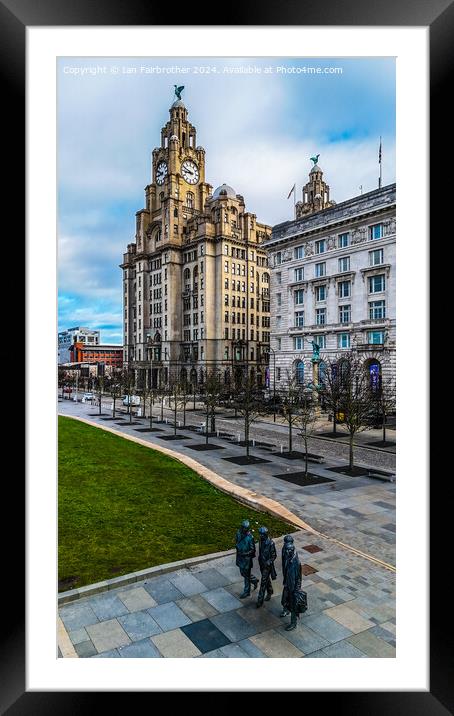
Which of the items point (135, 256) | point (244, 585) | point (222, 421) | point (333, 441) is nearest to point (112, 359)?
point (222, 421)

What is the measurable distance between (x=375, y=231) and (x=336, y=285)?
201 inches

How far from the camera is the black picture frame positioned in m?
5.25

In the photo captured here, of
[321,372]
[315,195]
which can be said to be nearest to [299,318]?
[321,372]

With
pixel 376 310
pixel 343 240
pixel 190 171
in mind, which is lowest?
pixel 376 310

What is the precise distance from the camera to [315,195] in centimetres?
7438

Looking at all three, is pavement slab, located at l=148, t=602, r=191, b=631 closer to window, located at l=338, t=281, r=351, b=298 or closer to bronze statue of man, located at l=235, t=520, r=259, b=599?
bronze statue of man, located at l=235, t=520, r=259, b=599

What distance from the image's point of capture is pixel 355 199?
108 ft

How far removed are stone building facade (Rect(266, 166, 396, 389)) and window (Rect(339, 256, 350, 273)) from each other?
3.1 inches

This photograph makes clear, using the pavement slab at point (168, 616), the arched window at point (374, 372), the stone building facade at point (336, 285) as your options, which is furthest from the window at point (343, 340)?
the pavement slab at point (168, 616)

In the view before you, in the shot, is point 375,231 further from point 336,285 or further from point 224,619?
point 224,619

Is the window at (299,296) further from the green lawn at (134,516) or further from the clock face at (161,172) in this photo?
the clock face at (161,172)
